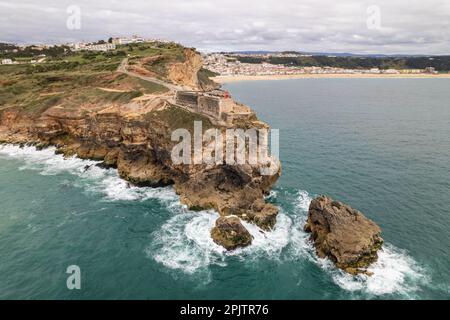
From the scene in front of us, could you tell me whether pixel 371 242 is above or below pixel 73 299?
above

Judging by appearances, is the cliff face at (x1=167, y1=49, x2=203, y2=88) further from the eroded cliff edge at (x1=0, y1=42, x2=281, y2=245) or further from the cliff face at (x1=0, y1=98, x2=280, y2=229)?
the cliff face at (x1=0, y1=98, x2=280, y2=229)

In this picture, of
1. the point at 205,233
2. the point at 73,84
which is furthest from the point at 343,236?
the point at 73,84

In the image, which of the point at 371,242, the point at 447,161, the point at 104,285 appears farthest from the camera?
the point at 447,161

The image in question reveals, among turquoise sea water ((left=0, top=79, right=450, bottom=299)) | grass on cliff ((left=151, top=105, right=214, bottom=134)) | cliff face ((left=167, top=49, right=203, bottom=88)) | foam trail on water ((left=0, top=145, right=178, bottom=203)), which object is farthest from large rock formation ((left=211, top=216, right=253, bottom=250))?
cliff face ((left=167, top=49, right=203, bottom=88))

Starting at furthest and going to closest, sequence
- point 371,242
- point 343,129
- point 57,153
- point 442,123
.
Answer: point 442,123 → point 343,129 → point 57,153 → point 371,242

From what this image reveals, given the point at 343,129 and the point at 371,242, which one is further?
the point at 343,129

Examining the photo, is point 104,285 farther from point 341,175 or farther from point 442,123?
point 442,123

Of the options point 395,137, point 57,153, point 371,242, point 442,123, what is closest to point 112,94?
point 57,153
